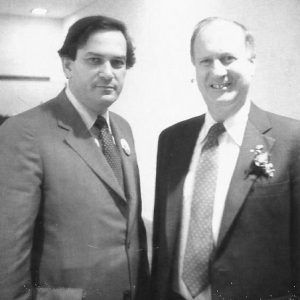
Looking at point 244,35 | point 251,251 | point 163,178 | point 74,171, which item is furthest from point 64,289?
point 244,35

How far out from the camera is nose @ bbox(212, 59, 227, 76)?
1.33 metres

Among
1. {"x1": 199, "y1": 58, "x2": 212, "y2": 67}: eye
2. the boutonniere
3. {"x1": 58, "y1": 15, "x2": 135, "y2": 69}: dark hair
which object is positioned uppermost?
{"x1": 58, "y1": 15, "x2": 135, "y2": 69}: dark hair

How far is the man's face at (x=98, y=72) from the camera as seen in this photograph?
1.42 meters

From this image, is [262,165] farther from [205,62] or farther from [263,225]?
[205,62]

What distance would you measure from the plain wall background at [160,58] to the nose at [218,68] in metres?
0.60

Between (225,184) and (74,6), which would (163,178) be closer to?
(225,184)

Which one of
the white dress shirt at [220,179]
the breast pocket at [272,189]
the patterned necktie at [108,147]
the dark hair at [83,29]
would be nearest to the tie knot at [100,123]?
the patterned necktie at [108,147]

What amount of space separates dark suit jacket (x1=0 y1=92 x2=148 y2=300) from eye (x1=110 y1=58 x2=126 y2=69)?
237 mm

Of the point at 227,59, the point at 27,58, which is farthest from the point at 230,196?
the point at 27,58

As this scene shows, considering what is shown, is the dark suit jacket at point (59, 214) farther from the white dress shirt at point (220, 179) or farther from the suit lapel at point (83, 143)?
the white dress shirt at point (220, 179)

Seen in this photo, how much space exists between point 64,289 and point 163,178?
56 cm

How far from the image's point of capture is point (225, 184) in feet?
4.32

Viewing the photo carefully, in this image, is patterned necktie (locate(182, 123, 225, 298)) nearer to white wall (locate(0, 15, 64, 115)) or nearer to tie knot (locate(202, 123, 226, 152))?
tie knot (locate(202, 123, 226, 152))

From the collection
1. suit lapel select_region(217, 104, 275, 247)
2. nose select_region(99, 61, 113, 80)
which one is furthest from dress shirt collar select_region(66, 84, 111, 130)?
suit lapel select_region(217, 104, 275, 247)
